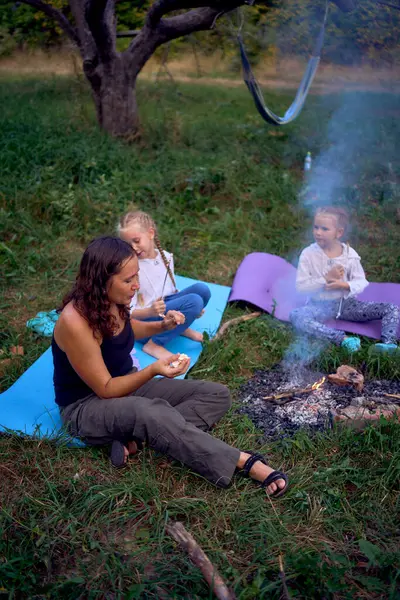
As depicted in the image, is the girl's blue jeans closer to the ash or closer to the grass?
the grass

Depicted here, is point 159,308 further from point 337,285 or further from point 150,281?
point 337,285

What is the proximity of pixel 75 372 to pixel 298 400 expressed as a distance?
1313mm

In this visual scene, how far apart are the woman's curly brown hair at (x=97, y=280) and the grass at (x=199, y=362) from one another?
0.77 m

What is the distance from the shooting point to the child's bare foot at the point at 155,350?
3.75m

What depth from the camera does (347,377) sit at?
339cm

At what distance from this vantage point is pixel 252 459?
2732 mm

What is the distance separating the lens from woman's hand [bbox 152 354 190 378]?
8.78 feet

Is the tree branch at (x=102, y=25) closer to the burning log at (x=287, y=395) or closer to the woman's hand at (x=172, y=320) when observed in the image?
the woman's hand at (x=172, y=320)

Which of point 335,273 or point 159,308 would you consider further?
point 335,273

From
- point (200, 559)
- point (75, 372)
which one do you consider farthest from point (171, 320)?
point (200, 559)

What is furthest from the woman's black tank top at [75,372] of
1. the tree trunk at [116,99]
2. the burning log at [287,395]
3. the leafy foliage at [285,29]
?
the leafy foliage at [285,29]

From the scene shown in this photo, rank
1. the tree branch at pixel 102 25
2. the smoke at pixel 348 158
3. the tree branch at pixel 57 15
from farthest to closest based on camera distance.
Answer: the tree branch at pixel 57 15, the smoke at pixel 348 158, the tree branch at pixel 102 25

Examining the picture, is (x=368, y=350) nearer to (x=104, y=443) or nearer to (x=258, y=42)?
(x=104, y=443)

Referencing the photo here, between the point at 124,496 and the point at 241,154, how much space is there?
4.77 m
